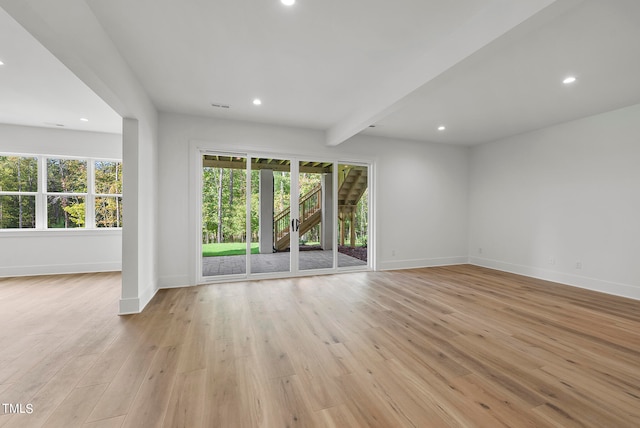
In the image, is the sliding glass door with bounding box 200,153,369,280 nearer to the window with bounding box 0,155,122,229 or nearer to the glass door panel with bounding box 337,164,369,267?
the glass door panel with bounding box 337,164,369,267

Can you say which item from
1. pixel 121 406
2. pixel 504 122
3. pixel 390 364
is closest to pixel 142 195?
pixel 121 406

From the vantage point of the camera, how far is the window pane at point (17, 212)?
4719mm

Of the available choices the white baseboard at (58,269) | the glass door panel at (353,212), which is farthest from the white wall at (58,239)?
the glass door panel at (353,212)

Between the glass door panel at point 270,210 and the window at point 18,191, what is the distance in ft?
13.8

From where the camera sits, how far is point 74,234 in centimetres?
501

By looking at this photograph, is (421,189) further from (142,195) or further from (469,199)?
(142,195)

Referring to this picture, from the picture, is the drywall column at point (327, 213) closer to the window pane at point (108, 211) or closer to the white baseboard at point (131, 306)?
the white baseboard at point (131, 306)

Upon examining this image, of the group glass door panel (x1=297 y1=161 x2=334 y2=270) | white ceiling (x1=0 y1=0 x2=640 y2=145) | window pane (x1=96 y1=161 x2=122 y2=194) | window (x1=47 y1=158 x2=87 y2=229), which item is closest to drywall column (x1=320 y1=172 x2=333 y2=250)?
glass door panel (x1=297 y1=161 x2=334 y2=270)

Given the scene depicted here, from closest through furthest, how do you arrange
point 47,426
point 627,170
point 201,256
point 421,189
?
point 47,426 < point 627,170 < point 201,256 < point 421,189

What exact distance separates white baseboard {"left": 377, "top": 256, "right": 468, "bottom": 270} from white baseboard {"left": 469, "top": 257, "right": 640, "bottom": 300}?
0.49m

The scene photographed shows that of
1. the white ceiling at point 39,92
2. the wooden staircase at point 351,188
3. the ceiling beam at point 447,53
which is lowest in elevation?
the wooden staircase at point 351,188

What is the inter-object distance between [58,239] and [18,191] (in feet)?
3.65

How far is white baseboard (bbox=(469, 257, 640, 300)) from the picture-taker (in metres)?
3.80

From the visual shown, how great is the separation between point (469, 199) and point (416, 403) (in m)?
5.77
